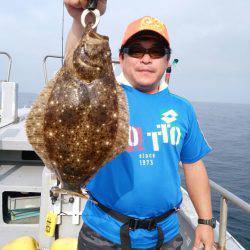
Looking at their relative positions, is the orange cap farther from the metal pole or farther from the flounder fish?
the metal pole

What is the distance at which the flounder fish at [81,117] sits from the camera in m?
2.00

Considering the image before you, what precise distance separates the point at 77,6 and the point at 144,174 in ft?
4.33

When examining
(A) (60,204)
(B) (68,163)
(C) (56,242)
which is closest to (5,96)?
(A) (60,204)

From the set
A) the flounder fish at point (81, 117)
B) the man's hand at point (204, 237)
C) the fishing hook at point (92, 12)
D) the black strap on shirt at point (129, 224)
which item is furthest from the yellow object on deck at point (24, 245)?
the fishing hook at point (92, 12)

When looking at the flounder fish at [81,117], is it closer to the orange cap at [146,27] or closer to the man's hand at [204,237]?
the orange cap at [146,27]

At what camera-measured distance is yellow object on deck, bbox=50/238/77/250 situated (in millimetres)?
4430

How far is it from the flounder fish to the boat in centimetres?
180

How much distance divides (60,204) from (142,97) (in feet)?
8.75

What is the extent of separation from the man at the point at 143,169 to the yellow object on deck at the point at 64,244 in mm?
1859

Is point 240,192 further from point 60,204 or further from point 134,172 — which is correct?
point 134,172

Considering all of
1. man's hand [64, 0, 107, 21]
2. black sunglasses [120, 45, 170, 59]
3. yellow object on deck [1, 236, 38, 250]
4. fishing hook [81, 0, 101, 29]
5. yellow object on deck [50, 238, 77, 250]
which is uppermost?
man's hand [64, 0, 107, 21]

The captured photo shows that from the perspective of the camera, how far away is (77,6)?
2.13 metres

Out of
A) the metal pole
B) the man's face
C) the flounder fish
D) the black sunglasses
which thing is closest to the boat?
the metal pole

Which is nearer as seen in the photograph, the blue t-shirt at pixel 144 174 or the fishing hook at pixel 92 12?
the fishing hook at pixel 92 12
